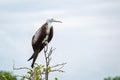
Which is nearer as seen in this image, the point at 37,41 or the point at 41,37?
the point at 37,41

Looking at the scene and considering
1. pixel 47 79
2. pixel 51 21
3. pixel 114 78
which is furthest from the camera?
pixel 114 78

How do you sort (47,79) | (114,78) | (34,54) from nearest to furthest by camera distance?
(47,79) < (34,54) < (114,78)

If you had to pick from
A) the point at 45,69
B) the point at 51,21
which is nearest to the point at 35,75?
the point at 45,69

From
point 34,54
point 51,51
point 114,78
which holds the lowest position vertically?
point 51,51

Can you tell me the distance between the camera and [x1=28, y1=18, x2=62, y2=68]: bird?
12844 mm

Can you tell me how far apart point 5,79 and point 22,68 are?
1.17 ft

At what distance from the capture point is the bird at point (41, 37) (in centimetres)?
1284

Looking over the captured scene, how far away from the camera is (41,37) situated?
13391 mm

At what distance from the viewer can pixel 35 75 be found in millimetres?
9742

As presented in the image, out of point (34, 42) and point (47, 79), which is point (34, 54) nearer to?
point (34, 42)

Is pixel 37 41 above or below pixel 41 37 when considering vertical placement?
below

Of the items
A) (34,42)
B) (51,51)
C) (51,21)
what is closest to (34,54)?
(34,42)

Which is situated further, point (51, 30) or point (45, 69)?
point (51, 30)

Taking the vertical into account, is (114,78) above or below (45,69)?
above
